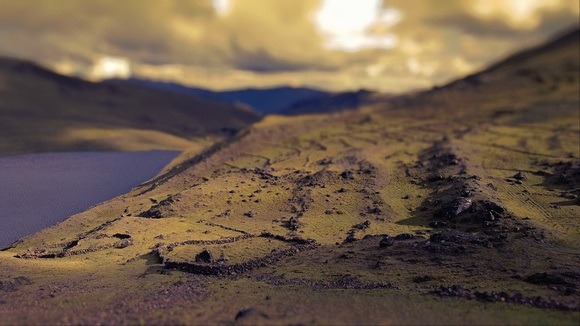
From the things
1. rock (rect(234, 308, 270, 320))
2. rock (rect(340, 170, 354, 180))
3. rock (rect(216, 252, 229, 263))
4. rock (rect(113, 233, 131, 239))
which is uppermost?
rock (rect(340, 170, 354, 180))

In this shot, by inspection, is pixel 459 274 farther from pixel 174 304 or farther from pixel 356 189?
pixel 356 189

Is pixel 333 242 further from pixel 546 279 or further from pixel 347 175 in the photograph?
pixel 347 175

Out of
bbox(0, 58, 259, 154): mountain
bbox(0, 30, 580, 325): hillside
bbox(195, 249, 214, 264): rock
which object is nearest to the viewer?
bbox(0, 30, 580, 325): hillside

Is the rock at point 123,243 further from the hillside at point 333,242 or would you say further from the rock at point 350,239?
the rock at point 350,239

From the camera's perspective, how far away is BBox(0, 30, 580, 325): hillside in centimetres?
2523

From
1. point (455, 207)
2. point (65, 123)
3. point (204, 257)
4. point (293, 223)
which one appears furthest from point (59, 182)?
point (65, 123)

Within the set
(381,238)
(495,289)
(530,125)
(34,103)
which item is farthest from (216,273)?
(34,103)

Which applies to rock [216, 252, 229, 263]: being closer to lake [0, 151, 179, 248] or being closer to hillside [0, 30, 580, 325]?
hillside [0, 30, 580, 325]

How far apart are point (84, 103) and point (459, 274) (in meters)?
187

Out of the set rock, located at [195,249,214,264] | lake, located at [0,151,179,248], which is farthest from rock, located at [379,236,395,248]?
lake, located at [0,151,179,248]

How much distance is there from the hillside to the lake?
8.45 m

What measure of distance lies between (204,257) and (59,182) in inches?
2252

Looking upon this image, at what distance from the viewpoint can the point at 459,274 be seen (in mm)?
29375

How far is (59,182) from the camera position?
80875mm
